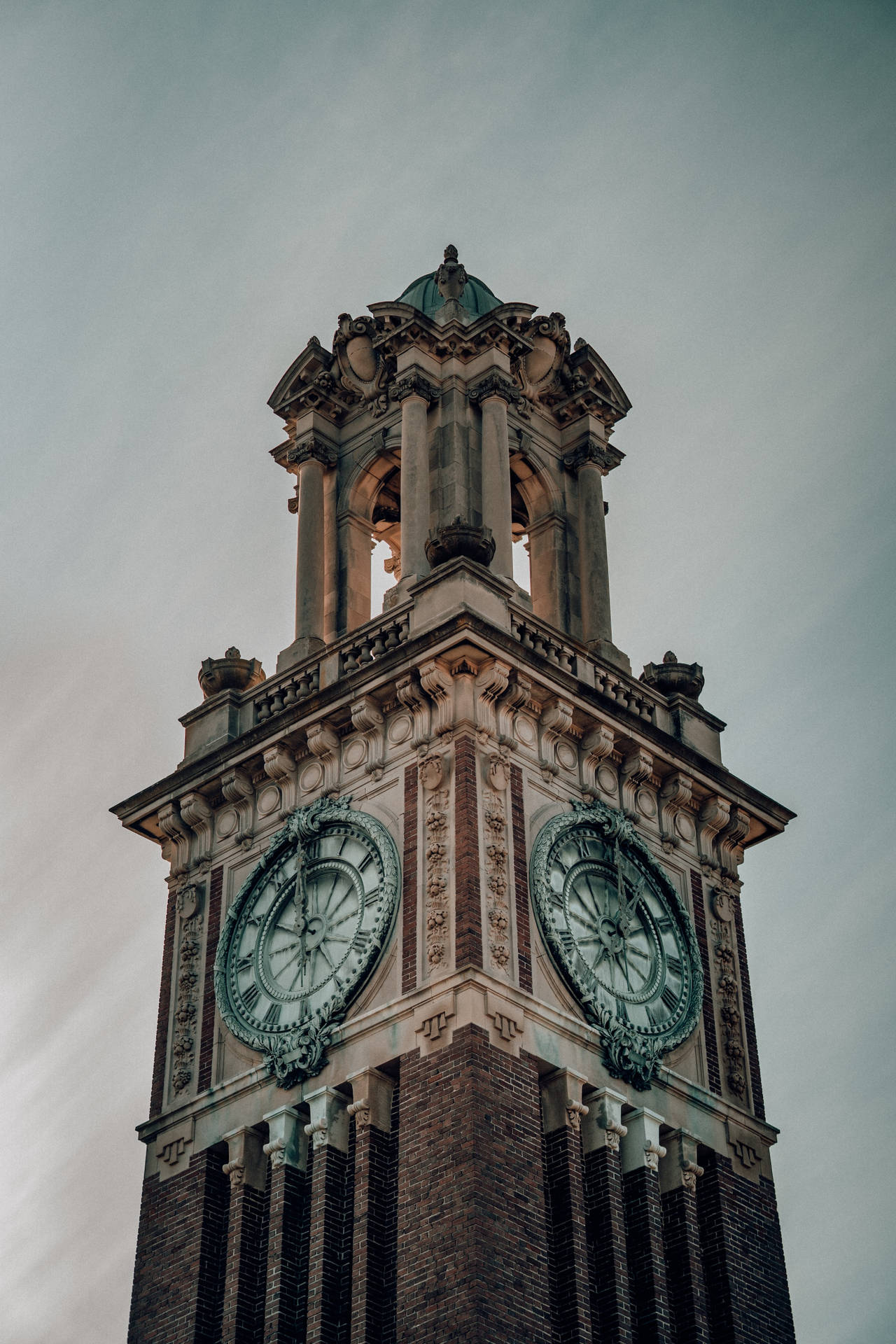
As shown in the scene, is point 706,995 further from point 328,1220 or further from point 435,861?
point 328,1220

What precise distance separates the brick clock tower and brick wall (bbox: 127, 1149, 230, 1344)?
0.15 ft

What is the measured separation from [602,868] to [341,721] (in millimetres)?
4412

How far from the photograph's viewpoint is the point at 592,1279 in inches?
1278

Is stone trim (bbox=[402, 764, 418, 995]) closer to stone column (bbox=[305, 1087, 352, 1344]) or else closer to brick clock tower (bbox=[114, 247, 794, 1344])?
brick clock tower (bbox=[114, 247, 794, 1344])

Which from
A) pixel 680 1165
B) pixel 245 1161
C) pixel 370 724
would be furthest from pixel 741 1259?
pixel 370 724

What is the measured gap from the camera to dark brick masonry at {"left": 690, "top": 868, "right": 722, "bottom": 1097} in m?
36.4

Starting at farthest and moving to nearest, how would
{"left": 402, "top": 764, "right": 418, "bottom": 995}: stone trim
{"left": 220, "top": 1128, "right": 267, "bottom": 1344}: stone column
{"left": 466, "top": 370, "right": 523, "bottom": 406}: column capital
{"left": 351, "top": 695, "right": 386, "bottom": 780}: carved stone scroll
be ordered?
{"left": 466, "top": 370, "right": 523, "bottom": 406}: column capital, {"left": 351, "top": 695, "right": 386, "bottom": 780}: carved stone scroll, {"left": 402, "top": 764, "right": 418, "bottom": 995}: stone trim, {"left": 220, "top": 1128, "right": 267, "bottom": 1344}: stone column

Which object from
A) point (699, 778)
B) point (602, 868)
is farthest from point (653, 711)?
point (602, 868)

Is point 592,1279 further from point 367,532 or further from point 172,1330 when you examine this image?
point 367,532

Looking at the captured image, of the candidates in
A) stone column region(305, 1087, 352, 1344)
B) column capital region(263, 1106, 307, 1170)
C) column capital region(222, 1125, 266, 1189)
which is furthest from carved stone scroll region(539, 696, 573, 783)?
column capital region(222, 1125, 266, 1189)

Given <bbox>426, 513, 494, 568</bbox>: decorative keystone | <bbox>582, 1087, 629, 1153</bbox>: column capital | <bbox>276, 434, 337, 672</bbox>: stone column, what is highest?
<bbox>276, 434, 337, 672</bbox>: stone column

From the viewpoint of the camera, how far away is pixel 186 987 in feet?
121

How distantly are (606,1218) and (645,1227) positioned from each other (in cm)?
83

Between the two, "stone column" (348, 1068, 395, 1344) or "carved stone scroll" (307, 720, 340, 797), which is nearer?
"stone column" (348, 1068, 395, 1344)
